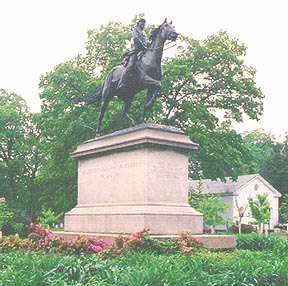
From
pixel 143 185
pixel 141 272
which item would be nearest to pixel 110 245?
pixel 143 185

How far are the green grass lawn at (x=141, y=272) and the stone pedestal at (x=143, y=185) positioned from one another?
15.0 ft

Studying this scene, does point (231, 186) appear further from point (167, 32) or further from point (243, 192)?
point (167, 32)

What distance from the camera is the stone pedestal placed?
14.4m

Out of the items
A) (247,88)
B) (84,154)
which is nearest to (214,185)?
(247,88)

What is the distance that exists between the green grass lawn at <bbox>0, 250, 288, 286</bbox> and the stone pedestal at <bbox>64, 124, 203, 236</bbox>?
458cm

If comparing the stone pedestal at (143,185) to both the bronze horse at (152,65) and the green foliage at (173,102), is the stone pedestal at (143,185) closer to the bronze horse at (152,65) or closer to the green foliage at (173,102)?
the bronze horse at (152,65)

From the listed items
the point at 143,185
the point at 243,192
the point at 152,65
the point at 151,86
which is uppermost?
the point at 152,65

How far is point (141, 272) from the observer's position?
25.9 feet

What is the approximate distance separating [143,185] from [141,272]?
22.2 feet

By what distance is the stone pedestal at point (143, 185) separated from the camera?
14398mm

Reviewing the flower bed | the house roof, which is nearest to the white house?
the house roof

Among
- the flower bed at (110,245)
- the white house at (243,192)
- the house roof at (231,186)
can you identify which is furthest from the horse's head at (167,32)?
the house roof at (231,186)

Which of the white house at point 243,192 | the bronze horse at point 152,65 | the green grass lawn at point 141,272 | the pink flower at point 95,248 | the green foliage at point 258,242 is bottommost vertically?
the white house at point 243,192

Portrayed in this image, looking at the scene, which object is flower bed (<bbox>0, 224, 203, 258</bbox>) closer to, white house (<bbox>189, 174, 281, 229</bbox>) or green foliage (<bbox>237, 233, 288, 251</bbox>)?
green foliage (<bbox>237, 233, 288, 251</bbox>)
